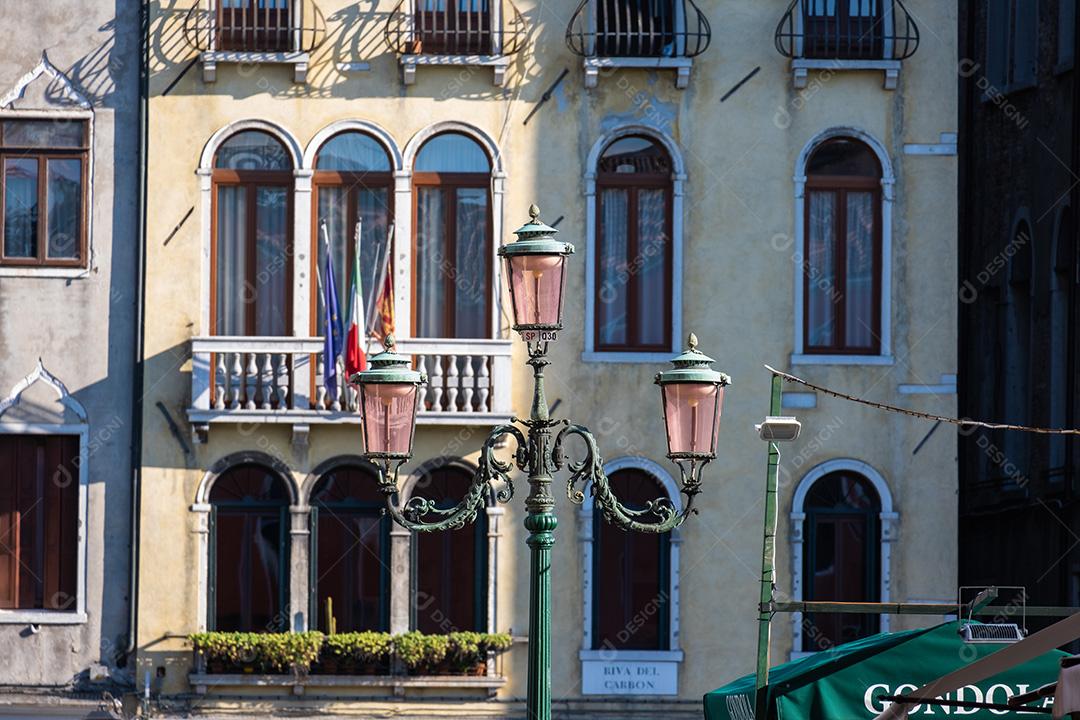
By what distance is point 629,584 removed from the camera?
2327 centimetres

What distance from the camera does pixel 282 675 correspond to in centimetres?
2277

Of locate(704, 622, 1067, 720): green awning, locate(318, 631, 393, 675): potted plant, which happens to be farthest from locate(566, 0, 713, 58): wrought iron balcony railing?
locate(704, 622, 1067, 720): green awning

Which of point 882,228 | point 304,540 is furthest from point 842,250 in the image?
point 304,540

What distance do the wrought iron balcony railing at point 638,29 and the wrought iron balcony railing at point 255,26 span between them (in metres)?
2.70

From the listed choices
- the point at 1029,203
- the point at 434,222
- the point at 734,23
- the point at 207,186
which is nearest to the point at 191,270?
the point at 207,186

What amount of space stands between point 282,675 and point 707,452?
9686 millimetres

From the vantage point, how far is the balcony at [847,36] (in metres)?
23.2

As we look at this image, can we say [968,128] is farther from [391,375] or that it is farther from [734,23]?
[391,375]

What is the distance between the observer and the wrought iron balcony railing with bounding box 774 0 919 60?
2325 cm

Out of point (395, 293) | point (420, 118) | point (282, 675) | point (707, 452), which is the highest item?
point (420, 118)

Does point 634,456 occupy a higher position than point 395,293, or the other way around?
point 395,293

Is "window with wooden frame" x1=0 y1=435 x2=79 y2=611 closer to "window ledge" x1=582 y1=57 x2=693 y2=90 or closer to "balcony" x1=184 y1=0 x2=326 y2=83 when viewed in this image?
"balcony" x1=184 y1=0 x2=326 y2=83

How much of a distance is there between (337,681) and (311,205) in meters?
4.87

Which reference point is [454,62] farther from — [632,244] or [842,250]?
[842,250]
